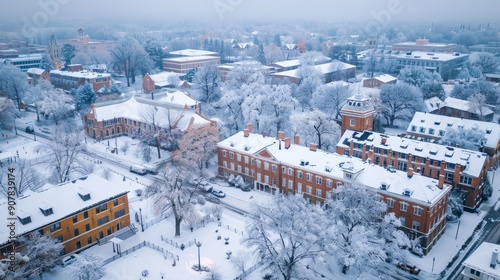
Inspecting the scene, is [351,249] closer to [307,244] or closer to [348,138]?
[307,244]

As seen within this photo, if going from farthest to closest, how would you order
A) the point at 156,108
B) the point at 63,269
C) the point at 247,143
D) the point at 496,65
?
the point at 496,65 < the point at 156,108 < the point at 247,143 < the point at 63,269

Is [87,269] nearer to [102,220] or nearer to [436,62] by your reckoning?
[102,220]

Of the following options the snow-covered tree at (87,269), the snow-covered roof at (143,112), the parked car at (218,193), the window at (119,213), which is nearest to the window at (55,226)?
the snow-covered tree at (87,269)

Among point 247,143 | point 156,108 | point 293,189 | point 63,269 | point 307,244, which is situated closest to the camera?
point 307,244

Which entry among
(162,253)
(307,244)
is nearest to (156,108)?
(162,253)

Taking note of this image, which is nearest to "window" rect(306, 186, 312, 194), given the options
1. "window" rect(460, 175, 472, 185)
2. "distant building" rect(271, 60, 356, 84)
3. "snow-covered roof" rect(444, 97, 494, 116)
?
"window" rect(460, 175, 472, 185)

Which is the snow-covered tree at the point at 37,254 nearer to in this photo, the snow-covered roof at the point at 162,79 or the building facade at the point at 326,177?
the building facade at the point at 326,177

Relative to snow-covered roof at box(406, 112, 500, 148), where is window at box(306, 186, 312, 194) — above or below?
below

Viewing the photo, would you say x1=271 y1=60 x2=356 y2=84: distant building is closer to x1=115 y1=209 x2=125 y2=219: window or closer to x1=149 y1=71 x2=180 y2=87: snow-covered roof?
x1=149 y1=71 x2=180 y2=87: snow-covered roof
